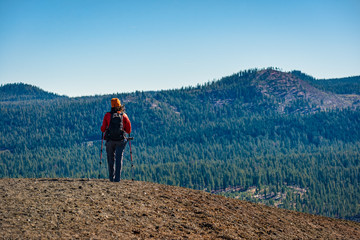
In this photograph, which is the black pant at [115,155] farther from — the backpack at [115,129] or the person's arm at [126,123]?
the person's arm at [126,123]

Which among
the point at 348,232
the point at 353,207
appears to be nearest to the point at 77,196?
the point at 348,232

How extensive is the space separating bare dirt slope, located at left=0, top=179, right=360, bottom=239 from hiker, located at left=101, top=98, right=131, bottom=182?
1303mm

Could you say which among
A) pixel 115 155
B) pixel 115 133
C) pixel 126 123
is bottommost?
pixel 115 155

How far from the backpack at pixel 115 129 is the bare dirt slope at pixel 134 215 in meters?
2.66

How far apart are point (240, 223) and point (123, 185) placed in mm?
7050

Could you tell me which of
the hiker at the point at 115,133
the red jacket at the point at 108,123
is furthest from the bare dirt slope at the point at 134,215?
the red jacket at the point at 108,123

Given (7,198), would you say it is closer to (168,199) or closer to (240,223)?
(168,199)

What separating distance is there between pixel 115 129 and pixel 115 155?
1642 millimetres

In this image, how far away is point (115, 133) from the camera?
2098cm

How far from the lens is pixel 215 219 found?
16.9 meters

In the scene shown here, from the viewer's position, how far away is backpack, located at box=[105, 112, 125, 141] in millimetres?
20969

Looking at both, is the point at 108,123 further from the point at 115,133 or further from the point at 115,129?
the point at 115,133

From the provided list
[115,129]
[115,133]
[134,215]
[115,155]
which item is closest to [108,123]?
[115,129]

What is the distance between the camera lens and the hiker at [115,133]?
2100cm
